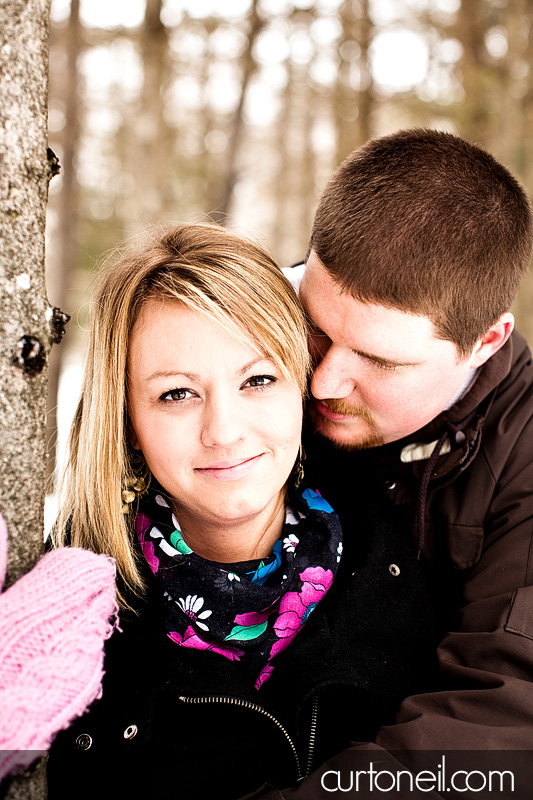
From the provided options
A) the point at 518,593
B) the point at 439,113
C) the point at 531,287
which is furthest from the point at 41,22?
the point at 439,113

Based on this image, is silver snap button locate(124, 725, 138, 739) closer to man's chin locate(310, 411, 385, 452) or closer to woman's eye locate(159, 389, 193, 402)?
woman's eye locate(159, 389, 193, 402)

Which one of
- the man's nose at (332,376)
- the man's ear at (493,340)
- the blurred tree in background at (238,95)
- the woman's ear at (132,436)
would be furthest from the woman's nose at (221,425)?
the blurred tree in background at (238,95)

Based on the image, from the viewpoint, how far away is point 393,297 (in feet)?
7.42

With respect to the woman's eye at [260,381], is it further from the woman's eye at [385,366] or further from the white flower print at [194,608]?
the white flower print at [194,608]

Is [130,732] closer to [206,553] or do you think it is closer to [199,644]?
[199,644]

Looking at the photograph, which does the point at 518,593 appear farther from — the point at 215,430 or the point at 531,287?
the point at 531,287

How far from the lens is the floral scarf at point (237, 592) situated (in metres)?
2.12

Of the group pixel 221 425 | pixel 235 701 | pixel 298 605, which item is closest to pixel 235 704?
pixel 235 701

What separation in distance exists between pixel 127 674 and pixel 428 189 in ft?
5.77

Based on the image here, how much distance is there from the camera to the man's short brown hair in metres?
2.27

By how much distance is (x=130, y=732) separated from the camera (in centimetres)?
192

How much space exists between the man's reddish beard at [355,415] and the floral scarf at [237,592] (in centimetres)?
43

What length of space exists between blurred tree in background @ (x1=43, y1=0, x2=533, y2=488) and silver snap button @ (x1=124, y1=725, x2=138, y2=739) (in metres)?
3.93

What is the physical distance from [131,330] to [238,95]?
5512mm
